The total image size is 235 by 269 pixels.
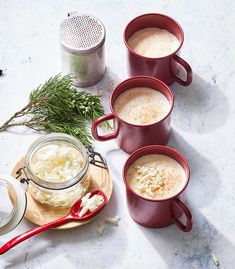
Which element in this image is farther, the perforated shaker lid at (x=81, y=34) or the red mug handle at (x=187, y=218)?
the perforated shaker lid at (x=81, y=34)

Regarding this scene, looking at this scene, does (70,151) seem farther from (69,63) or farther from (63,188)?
(69,63)

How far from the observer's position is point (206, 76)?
1641mm

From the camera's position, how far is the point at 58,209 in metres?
1.42

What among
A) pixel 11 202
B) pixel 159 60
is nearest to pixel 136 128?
pixel 159 60

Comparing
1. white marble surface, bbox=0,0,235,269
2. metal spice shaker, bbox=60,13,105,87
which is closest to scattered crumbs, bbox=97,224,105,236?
white marble surface, bbox=0,0,235,269

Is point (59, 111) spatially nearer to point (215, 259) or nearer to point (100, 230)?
point (100, 230)

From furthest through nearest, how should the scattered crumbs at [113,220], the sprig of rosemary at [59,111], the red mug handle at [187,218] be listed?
the sprig of rosemary at [59,111]
the scattered crumbs at [113,220]
the red mug handle at [187,218]

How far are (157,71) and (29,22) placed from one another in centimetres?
38

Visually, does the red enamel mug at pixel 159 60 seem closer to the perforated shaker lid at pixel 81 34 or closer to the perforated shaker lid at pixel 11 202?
the perforated shaker lid at pixel 81 34

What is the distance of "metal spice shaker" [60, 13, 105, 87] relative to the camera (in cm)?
154

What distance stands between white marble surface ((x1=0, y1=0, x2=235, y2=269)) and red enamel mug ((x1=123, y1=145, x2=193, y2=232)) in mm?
31

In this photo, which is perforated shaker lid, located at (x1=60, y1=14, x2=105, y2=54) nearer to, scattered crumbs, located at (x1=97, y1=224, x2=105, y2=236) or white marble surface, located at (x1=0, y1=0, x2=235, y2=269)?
white marble surface, located at (x1=0, y1=0, x2=235, y2=269)

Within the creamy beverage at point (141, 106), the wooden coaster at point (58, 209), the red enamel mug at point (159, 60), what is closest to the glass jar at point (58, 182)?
the wooden coaster at point (58, 209)

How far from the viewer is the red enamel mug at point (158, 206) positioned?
132 cm
